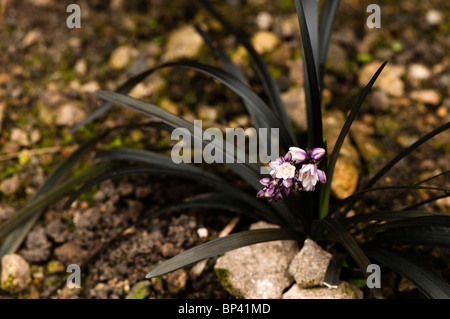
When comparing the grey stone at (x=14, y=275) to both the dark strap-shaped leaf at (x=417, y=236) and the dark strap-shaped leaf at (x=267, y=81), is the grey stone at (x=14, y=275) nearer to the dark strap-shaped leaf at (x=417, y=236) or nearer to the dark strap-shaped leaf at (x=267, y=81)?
the dark strap-shaped leaf at (x=267, y=81)

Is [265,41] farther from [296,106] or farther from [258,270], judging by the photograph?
[258,270]

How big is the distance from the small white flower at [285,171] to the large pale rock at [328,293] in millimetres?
639

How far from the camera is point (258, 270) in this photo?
1991mm

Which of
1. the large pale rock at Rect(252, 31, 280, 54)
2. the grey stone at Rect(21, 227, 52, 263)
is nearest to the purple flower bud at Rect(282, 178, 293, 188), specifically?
the grey stone at Rect(21, 227, 52, 263)

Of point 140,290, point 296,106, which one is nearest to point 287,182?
point 140,290

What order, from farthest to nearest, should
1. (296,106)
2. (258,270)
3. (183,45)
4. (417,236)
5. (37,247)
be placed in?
(183,45) < (296,106) < (37,247) < (258,270) < (417,236)

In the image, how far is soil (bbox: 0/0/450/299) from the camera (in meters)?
2.16

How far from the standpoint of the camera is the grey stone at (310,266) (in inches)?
72.9

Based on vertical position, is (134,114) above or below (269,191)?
above

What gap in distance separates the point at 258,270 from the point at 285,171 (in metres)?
0.67

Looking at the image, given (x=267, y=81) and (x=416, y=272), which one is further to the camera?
(x=267, y=81)

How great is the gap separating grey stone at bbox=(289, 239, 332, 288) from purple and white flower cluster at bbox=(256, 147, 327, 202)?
407 millimetres
